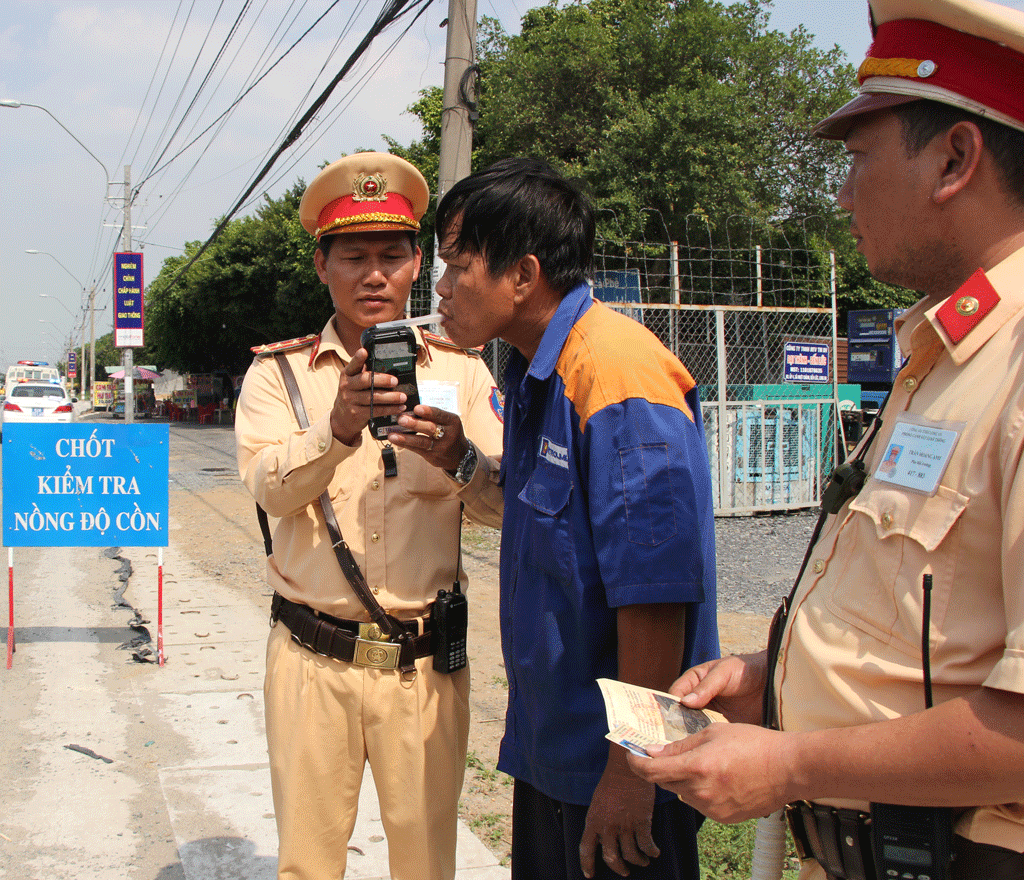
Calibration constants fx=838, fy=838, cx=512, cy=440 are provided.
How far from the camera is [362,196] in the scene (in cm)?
220

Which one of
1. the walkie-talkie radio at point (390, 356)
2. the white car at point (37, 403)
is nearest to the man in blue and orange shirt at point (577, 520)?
the walkie-talkie radio at point (390, 356)

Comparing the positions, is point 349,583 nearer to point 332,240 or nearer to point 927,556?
point 332,240

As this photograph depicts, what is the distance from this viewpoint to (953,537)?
961 millimetres

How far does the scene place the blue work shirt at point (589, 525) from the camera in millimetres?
1434

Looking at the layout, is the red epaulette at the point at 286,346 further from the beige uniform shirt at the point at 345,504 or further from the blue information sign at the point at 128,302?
the blue information sign at the point at 128,302

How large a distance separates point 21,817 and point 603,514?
280 cm

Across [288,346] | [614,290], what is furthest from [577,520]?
[614,290]

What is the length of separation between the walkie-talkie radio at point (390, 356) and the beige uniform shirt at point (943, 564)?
99 cm

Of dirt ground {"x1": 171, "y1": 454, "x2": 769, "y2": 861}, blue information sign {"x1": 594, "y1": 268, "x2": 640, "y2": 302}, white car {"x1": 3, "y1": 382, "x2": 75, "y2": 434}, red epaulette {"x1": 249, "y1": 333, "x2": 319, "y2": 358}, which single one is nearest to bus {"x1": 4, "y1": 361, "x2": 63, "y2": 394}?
white car {"x1": 3, "y1": 382, "x2": 75, "y2": 434}

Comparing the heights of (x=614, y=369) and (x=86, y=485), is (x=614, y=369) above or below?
above

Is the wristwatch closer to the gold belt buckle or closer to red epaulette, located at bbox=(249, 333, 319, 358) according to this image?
the gold belt buckle

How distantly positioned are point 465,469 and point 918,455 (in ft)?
3.69

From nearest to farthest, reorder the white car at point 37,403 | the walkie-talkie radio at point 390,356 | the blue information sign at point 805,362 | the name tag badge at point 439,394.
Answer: the walkie-talkie radio at point 390,356 < the name tag badge at point 439,394 < the blue information sign at point 805,362 < the white car at point 37,403

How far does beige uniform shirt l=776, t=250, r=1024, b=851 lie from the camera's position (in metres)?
0.92
